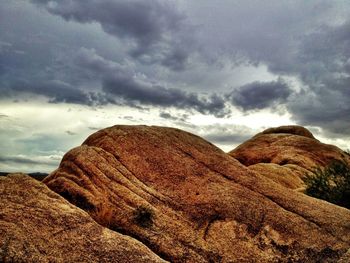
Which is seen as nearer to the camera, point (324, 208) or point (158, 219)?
point (158, 219)

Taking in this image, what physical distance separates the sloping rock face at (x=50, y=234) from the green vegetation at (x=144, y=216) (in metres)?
1.89

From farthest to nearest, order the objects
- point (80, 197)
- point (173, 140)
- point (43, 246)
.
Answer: point (173, 140), point (80, 197), point (43, 246)

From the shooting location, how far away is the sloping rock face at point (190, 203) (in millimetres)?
17891

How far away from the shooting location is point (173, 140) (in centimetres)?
2352

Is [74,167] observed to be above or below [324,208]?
above

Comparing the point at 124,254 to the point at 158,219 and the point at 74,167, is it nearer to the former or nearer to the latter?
the point at 158,219

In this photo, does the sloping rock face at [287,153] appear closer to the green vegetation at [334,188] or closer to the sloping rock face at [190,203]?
the green vegetation at [334,188]

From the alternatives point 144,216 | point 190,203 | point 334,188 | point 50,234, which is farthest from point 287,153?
point 50,234

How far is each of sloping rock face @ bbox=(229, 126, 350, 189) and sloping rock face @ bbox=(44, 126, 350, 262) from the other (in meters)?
16.0

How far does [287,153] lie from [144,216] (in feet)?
99.7

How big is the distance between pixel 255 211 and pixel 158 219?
197 inches

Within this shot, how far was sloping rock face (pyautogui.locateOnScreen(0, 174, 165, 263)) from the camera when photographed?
44.6ft

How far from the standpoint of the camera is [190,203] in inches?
784

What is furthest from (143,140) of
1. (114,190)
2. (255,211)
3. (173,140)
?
(255,211)
